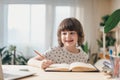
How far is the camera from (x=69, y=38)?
4.93ft

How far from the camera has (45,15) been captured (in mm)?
4004

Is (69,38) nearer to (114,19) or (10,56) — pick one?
(114,19)

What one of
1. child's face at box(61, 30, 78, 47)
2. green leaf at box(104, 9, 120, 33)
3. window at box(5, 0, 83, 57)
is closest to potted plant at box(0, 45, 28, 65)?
window at box(5, 0, 83, 57)

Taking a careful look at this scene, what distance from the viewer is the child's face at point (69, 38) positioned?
1.50 m

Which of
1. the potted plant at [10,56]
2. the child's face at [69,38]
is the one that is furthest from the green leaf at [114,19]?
the potted plant at [10,56]

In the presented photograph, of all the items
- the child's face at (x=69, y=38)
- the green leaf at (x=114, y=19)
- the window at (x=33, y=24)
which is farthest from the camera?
the window at (x=33, y=24)

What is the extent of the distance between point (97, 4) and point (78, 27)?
8.53 feet

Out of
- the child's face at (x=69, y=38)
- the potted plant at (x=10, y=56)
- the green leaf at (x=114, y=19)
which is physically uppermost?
the green leaf at (x=114, y=19)

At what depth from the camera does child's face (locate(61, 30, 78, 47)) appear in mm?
1505

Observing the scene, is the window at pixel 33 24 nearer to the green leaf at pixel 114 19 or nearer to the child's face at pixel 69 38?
the child's face at pixel 69 38

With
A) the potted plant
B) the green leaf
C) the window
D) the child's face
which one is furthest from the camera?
the window

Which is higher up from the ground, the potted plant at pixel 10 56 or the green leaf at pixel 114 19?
the green leaf at pixel 114 19

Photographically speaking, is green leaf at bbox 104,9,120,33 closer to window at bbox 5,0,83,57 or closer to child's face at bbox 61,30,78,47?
child's face at bbox 61,30,78,47

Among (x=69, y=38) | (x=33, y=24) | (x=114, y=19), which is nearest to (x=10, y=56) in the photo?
(x=33, y=24)
